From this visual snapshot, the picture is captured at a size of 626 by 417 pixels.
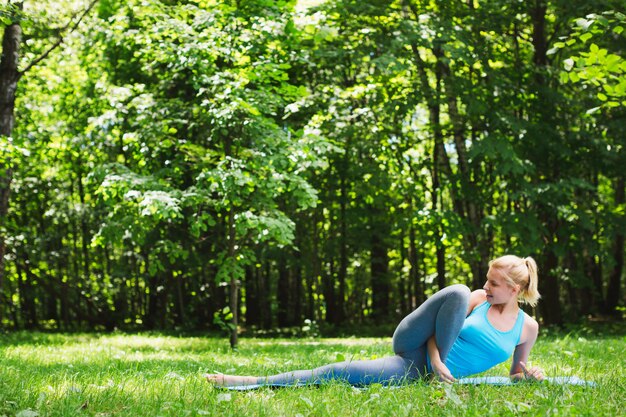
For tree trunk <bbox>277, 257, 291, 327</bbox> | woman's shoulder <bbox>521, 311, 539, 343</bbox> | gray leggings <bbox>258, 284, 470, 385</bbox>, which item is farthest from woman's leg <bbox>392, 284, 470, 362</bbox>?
tree trunk <bbox>277, 257, 291, 327</bbox>

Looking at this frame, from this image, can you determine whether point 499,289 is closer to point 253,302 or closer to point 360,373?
point 360,373

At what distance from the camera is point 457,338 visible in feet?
16.5

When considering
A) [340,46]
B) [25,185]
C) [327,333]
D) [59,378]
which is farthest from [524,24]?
[25,185]

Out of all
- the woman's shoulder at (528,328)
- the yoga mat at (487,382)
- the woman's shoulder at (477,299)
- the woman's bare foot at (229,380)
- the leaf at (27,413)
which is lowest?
the yoga mat at (487,382)

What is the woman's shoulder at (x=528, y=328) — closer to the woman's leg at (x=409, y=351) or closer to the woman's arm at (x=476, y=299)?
the woman's arm at (x=476, y=299)

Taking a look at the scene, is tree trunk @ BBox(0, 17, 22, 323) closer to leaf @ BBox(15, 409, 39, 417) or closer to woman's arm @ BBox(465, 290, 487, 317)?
leaf @ BBox(15, 409, 39, 417)

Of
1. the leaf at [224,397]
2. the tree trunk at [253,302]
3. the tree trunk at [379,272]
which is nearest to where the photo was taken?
the leaf at [224,397]

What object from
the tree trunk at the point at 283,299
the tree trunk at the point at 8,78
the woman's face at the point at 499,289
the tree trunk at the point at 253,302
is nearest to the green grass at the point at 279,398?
the woman's face at the point at 499,289

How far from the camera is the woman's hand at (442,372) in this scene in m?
4.66

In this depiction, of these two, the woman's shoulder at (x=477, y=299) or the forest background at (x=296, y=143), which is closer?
the woman's shoulder at (x=477, y=299)

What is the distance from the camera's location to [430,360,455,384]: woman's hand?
4655 millimetres

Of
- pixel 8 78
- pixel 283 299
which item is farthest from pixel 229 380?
pixel 283 299

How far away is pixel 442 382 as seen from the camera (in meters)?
4.50

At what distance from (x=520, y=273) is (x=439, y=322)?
2.63ft
